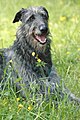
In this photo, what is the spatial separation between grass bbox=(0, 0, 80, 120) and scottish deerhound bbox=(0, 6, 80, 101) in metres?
0.29

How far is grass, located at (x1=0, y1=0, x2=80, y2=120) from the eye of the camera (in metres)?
6.92

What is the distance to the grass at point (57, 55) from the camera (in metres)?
6.92

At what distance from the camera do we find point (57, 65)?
30.0 ft

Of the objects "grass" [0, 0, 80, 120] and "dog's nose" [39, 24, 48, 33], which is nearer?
"grass" [0, 0, 80, 120]

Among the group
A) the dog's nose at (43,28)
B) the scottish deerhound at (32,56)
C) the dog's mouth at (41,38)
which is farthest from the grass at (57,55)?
the dog's nose at (43,28)

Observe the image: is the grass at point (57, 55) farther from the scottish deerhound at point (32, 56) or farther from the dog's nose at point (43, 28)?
the dog's nose at point (43, 28)

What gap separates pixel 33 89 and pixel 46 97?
481mm

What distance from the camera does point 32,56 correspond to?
795cm

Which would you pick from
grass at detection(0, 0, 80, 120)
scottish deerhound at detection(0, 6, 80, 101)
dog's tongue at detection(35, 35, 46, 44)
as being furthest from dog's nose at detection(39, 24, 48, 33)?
grass at detection(0, 0, 80, 120)

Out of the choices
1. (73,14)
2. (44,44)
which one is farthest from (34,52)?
(73,14)

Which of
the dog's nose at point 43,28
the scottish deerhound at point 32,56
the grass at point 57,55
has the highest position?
the dog's nose at point 43,28

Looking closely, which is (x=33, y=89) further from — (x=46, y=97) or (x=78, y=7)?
(x=78, y=7)

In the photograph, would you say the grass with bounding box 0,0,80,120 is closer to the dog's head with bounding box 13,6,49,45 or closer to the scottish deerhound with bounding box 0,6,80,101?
the scottish deerhound with bounding box 0,6,80,101

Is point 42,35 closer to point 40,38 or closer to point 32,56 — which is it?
point 40,38
